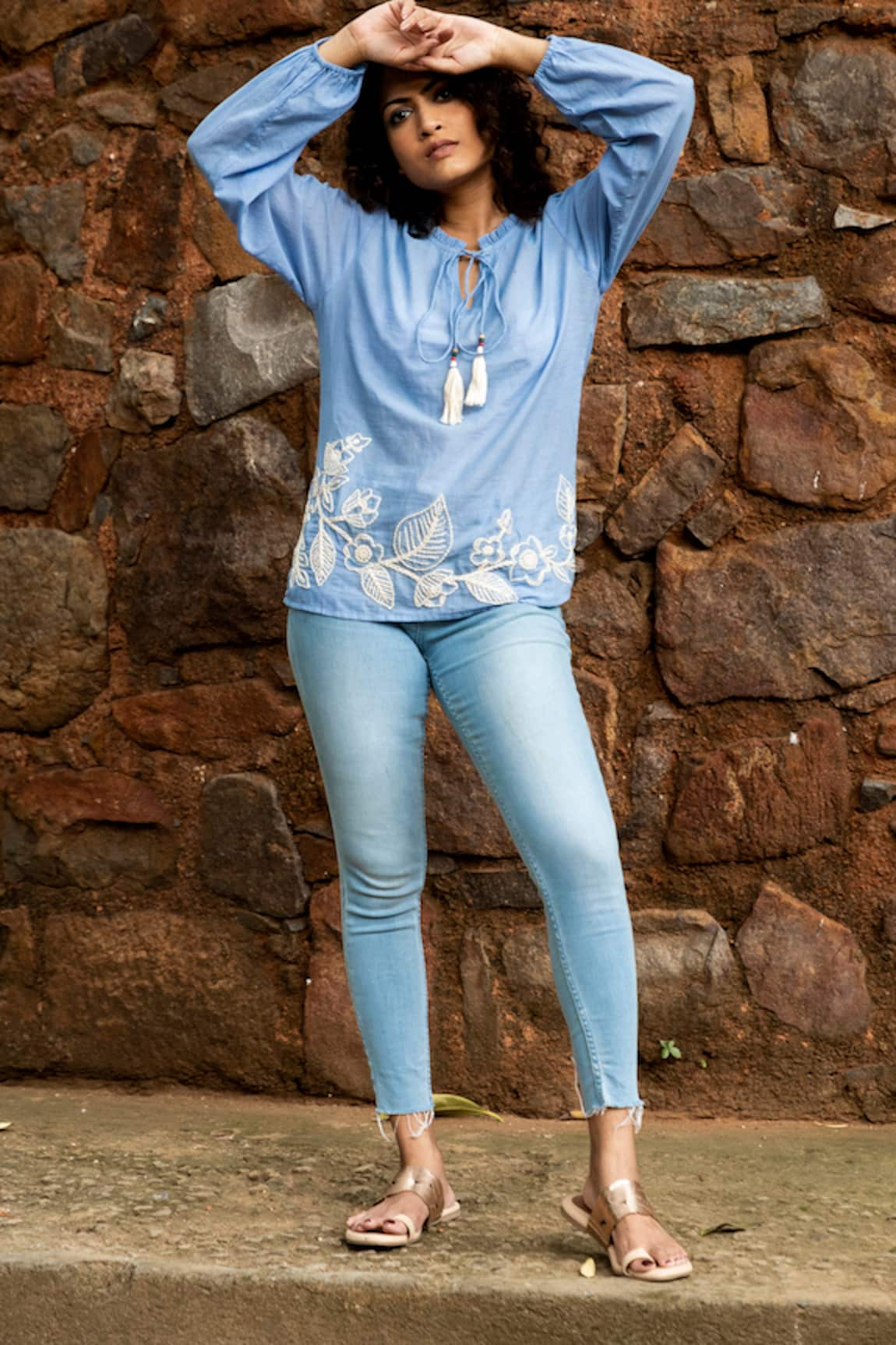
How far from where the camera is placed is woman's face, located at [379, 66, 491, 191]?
217cm

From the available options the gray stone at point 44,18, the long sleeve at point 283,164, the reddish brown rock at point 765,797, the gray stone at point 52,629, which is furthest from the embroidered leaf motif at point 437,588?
the gray stone at point 44,18

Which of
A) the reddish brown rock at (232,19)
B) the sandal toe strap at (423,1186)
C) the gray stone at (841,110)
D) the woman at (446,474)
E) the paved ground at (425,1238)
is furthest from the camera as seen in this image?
the reddish brown rock at (232,19)

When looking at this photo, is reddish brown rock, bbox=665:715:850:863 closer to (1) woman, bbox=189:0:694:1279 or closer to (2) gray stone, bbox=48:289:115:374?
(1) woman, bbox=189:0:694:1279

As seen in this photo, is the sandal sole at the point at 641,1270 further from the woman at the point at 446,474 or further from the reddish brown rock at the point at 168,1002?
the reddish brown rock at the point at 168,1002

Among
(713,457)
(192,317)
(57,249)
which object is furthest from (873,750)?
(57,249)

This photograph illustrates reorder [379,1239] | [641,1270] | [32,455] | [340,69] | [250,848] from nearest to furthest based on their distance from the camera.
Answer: [641,1270]
[379,1239]
[340,69]
[250,848]
[32,455]

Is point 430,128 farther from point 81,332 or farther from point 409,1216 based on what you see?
point 409,1216

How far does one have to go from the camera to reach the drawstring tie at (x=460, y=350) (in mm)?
2115

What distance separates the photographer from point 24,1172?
8.15 ft

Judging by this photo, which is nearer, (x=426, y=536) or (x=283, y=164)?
(x=426, y=536)

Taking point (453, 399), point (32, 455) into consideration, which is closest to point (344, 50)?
point (453, 399)

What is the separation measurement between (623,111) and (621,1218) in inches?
58.5

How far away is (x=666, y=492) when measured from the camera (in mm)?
2811

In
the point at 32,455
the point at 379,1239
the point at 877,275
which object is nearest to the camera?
the point at 379,1239
